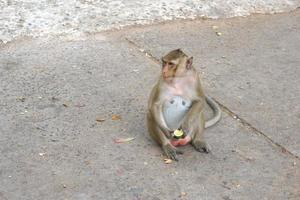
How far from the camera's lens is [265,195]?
3979mm

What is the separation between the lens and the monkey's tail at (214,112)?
186 inches

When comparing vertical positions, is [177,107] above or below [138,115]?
above

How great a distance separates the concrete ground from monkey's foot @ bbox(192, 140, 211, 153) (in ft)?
0.13

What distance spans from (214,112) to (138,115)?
21.7 inches

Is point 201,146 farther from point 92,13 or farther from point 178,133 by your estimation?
point 92,13

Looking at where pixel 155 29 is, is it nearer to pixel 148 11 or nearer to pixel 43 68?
pixel 148 11

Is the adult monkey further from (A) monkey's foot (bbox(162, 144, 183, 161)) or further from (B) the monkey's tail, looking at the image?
(B) the monkey's tail

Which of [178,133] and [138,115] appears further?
[138,115]

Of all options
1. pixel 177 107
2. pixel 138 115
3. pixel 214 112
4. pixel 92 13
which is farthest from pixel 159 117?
pixel 92 13

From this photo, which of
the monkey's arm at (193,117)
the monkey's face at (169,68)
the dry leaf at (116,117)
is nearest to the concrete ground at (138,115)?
the dry leaf at (116,117)

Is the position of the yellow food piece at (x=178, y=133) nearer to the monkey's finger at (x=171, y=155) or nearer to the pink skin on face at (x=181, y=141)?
the pink skin on face at (x=181, y=141)

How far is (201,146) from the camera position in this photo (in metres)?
4.39

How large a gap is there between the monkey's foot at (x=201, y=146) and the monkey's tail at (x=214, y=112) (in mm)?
277

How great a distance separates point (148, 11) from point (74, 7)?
2.39 ft
